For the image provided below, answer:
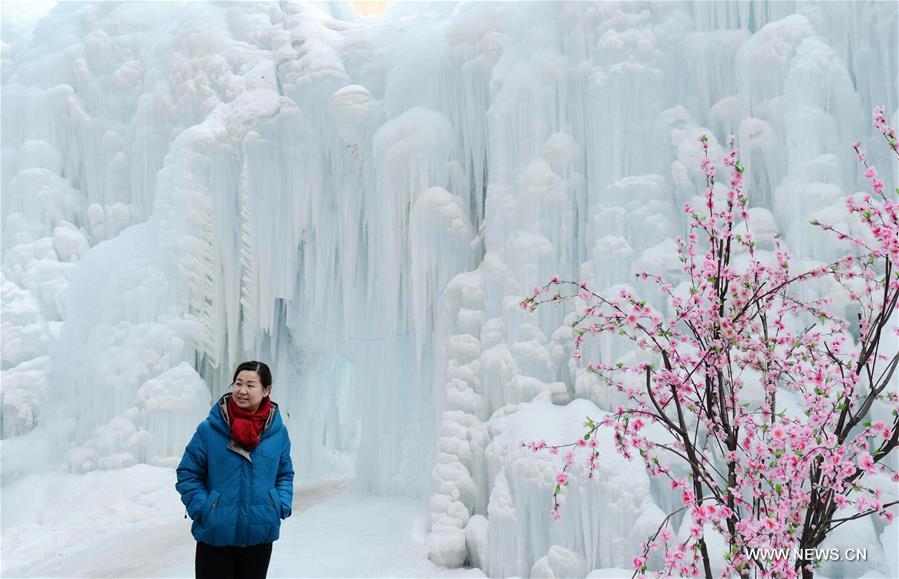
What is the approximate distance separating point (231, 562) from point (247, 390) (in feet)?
1.63

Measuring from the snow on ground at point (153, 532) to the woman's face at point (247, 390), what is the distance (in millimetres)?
3502

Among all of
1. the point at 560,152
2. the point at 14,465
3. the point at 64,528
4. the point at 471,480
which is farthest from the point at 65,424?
the point at 560,152

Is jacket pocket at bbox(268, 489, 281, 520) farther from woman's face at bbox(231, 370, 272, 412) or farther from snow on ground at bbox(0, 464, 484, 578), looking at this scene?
snow on ground at bbox(0, 464, 484, 578)

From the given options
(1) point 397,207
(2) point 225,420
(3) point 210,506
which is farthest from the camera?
(1) point 397,207

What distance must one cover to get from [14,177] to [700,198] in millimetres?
8548

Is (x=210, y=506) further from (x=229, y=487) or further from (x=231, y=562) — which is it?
(x=231, y=562)

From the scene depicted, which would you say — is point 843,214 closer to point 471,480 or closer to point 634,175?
point 634,175

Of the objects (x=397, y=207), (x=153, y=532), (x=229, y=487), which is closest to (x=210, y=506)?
(x=229, y=487)

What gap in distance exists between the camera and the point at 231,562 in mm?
2178

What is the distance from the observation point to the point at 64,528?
721cm

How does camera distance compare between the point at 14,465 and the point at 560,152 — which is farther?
the point at 14,465

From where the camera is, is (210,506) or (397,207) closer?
(210,506)

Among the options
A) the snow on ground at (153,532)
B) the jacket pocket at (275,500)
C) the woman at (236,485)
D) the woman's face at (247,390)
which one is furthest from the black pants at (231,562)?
the snow on ground at (153,532)

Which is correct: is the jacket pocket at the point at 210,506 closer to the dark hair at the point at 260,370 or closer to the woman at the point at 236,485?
the woman at the point at 236,485
